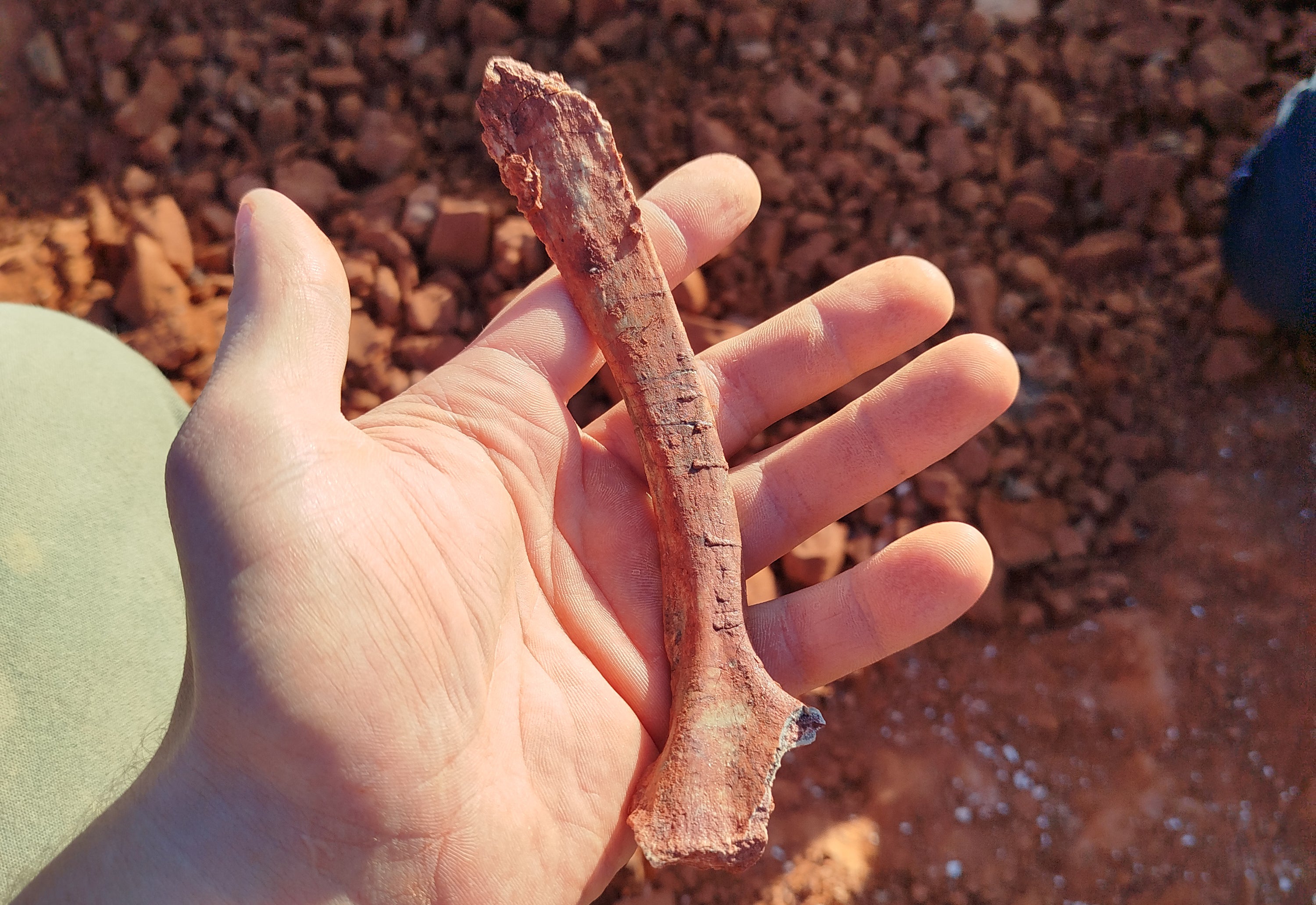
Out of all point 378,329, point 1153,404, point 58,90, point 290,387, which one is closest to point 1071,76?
point 1153,404

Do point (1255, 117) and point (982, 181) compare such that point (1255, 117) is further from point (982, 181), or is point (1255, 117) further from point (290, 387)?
point (290, 387)

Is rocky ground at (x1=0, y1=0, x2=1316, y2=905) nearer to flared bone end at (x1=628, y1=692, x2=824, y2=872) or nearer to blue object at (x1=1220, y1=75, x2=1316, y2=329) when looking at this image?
blue object at (x1=1220, y1=75, x2=1316, y2=329)

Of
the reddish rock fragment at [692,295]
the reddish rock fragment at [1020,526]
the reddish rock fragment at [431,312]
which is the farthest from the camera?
the reddish rock fragment at [431,312]

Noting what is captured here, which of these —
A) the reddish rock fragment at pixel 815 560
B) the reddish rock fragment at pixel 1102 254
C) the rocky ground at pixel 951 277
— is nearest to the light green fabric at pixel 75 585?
the rocky ground at pixel 951 277

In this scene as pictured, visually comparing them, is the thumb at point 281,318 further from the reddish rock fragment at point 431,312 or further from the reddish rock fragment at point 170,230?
the reddish rock fragment at point 170,230

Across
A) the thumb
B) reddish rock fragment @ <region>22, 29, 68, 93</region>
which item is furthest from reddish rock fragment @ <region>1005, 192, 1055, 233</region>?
reddish rock fragment @ <region>22, 29, 68, 93</region>

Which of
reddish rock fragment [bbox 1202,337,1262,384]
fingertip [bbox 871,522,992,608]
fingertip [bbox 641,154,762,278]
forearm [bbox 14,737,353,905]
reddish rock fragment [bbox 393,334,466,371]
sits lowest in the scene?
reddish rock fragment [bbox 1202,337,1262,384]
